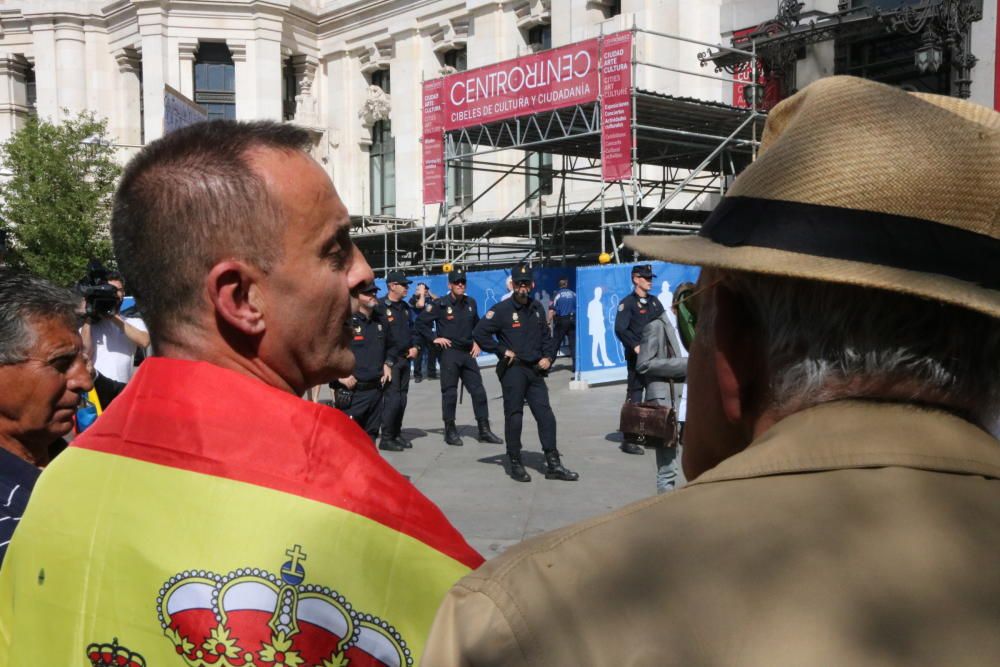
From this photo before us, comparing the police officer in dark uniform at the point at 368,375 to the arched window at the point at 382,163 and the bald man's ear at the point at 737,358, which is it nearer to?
the bald man's ear at the point at 737,358

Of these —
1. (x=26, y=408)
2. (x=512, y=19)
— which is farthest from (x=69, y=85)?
(x=26, y=408)

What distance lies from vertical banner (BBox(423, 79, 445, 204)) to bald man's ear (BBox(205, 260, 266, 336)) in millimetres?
18588

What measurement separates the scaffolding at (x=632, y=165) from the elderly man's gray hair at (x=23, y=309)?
11.6 metres

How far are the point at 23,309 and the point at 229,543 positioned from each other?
6.01ft

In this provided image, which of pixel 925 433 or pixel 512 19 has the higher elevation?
pixel 512 19

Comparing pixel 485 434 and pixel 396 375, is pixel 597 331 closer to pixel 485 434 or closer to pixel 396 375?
pixel 485 434

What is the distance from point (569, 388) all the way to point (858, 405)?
1421cm

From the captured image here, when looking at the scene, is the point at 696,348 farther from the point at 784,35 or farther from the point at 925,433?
the point at 784,35

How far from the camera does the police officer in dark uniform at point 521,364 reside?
8.46 metres


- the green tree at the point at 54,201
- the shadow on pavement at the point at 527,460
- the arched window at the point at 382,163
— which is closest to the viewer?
the shadow on pavement at the point at 527,460

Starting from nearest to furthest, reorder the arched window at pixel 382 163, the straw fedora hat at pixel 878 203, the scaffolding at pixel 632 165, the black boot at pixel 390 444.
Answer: the straw fedora hat at pixel 878 203, the black boot at pixel 390 444, the scaffolding at pixel 632 165, the arched window at pixel 382 163

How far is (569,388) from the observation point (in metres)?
15.2

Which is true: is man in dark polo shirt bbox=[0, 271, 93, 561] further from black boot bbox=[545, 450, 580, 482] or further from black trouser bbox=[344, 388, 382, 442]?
black trouser bbox=[344, 388, 382, 442]

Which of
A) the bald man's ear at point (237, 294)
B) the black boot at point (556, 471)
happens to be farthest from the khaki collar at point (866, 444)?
the black boot at point (556, 471)
